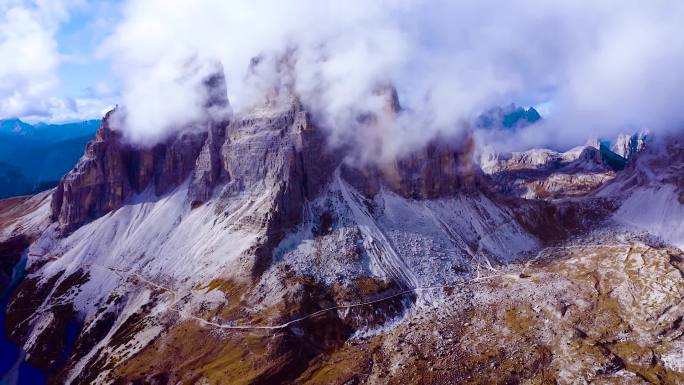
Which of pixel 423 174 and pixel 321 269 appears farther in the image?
pixel 423 174

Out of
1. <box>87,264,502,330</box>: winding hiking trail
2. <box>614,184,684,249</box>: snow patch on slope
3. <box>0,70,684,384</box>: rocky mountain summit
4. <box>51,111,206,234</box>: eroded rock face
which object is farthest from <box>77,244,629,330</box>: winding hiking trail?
<box>51,111,206,234</box>: eroded rock face

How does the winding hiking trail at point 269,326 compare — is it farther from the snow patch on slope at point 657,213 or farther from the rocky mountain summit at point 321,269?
the snow patch on slope at point 657,213

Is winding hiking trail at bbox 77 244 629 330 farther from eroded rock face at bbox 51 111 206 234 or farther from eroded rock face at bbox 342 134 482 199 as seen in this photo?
eroded rock face at bbox 342 134 482 199

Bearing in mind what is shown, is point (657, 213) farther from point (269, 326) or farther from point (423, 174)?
point (269, 326)

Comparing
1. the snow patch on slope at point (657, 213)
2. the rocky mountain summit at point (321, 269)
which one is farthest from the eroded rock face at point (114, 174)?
the snow patch on slope at point (657, 213)

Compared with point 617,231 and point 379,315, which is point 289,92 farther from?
point 617,231

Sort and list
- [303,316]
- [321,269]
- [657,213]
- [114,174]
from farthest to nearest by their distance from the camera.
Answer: [657,213], [114,174], [321,269], [303,316]

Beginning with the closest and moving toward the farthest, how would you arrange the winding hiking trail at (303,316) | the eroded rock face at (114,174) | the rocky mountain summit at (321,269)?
the rocky mountain summit at (321,269)
the winding hiking trail at (303,316)
the eroded rock face at (114,174)

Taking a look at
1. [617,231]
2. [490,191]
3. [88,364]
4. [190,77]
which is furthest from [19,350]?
[617,231]

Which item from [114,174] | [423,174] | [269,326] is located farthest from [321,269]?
[114,174]

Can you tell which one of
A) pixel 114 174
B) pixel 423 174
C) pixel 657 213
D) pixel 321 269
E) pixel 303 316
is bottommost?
pixel 657 213
